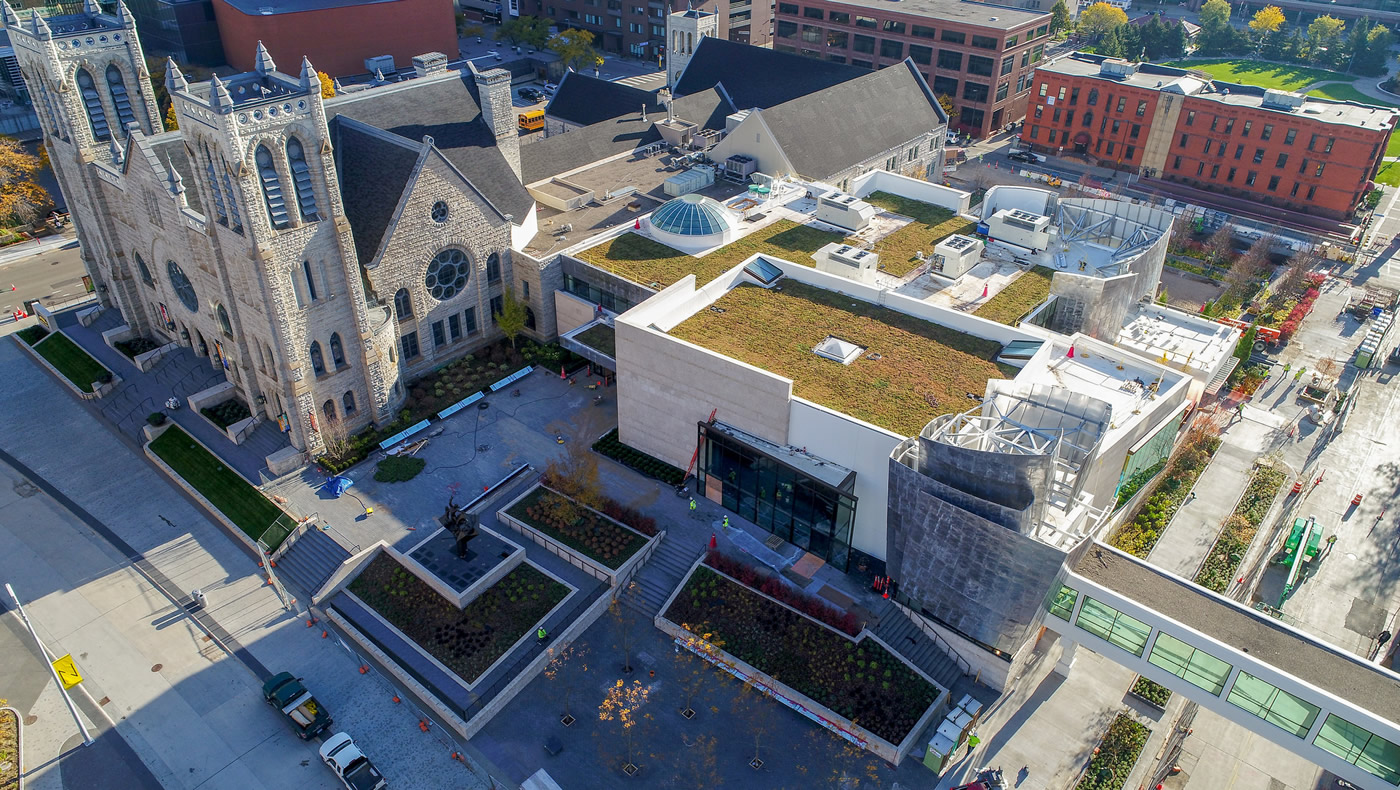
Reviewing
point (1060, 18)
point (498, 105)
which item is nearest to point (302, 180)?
point (498, 105)

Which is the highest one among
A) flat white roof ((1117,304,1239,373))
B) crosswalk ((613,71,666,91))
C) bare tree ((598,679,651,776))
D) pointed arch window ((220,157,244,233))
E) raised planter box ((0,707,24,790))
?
pointed arch window ((220,157,244,233))

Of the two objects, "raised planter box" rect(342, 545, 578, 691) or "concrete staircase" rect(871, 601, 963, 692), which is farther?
"concrete staircase" rect(871, 601, 963, 692)

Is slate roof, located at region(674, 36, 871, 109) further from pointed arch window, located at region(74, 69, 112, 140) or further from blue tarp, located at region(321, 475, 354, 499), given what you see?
blue tarp, located at region(321, 475, 354, 499)

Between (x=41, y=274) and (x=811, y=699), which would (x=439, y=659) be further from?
(x=41, y=274)

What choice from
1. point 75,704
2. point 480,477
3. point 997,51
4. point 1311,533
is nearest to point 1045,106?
point 997,51

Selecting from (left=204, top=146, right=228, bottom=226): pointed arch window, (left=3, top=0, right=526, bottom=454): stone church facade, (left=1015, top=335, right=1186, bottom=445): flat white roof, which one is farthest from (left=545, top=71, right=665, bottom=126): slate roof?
(left=1015, top=335, right=1186, bottom=445): flat white roof

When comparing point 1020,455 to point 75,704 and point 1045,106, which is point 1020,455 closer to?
point 75,704
